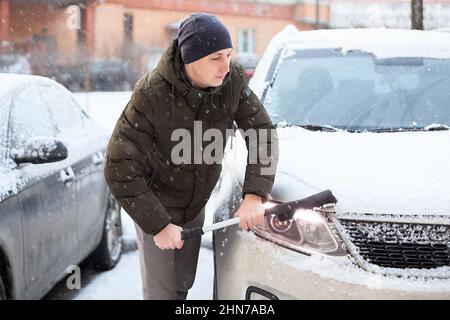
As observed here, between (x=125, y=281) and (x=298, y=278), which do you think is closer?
(x=298, y=278)

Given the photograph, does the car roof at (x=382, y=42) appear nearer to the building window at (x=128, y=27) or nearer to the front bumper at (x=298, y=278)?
the front bumper at (x=298, y=278)

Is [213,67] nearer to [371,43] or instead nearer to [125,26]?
[371,43]

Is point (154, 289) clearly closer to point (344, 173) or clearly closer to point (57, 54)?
point (344, 173)

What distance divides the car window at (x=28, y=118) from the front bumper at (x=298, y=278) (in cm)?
142

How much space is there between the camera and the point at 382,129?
3.36 metres

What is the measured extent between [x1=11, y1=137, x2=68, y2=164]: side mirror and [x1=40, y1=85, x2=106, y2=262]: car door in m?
0.57

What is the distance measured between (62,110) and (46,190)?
1127mm

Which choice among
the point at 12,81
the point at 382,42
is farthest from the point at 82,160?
the point at 382,42

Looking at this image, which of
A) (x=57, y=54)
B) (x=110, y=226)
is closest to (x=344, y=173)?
(x=110, y=226)

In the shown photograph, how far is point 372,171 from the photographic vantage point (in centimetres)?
261

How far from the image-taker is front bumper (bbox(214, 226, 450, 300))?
92.4 inches

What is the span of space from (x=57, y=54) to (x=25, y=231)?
22.9 metres

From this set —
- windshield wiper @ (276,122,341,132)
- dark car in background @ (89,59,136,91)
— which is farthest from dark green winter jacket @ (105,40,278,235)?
dark car in background @ (89,59,136,91)

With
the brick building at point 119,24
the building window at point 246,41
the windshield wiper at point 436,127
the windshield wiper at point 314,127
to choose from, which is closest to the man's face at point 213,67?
the windshield wiper at point 314,127
